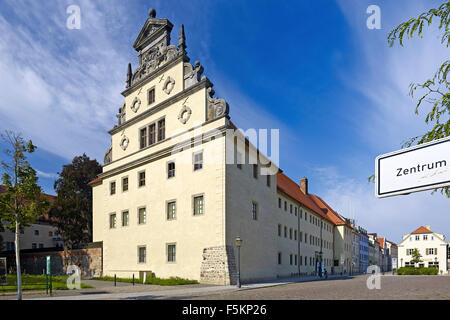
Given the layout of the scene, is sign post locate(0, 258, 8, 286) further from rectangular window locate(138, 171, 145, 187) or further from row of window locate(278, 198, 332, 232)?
row of window locate(278, 198, 332, 232)

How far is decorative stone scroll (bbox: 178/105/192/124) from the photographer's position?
28.8 m

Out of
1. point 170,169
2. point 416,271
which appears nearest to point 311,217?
point 416,271

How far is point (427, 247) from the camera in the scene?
88.0 m

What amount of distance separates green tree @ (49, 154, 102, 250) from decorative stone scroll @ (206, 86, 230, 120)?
28.2 meters

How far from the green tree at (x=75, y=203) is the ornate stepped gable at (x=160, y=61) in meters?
13.8

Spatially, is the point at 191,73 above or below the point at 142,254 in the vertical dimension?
above

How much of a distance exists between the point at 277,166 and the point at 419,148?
34211 millimetres

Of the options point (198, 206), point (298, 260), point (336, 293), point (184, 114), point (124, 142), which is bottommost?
point (298, 260)

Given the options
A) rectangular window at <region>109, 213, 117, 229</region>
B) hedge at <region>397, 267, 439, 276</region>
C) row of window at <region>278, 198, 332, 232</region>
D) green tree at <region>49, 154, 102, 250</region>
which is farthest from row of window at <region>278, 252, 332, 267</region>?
green tree at <region>49, 154, 102, 250</region>

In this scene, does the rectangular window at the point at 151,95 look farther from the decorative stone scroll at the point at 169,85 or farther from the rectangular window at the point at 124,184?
the rectangular window at the point at 124,184

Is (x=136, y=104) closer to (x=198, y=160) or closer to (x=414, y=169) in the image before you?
(x=198, y=160)

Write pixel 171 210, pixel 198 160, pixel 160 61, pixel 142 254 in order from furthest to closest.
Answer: pixel 160 61
pixel 142 254
pixel 171 210
pixel 198 160

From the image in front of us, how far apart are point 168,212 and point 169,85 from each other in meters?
10.3

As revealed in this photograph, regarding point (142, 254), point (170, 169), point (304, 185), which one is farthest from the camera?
point (304, 185)
